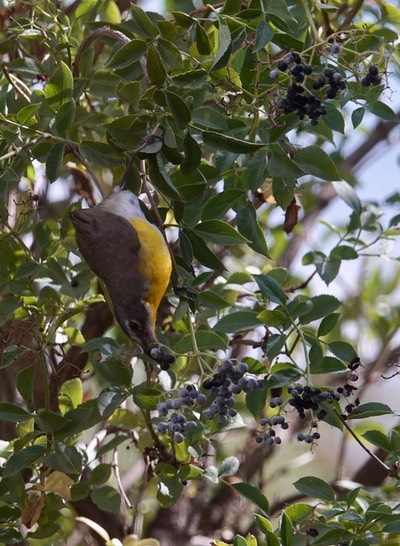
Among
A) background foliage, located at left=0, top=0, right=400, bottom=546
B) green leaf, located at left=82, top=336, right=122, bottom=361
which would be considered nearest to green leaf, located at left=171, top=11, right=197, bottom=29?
background foliage, located at left=0, top=0, right=400, bottom=546

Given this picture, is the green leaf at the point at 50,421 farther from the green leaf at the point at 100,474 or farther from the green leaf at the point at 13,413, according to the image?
the green leaf at the point at 100,474

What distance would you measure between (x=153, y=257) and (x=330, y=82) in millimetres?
457

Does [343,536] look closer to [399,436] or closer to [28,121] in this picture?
[399,436]

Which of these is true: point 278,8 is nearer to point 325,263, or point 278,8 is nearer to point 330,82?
point 330,82

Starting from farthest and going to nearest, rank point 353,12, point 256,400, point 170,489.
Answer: point 353,12 < point 170,489 < point 256,400

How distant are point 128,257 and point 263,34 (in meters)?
0.49

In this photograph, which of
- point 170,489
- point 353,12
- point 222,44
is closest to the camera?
point 222,44

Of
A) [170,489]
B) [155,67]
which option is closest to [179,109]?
[155,67]

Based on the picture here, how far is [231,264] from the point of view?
2506 millimetres

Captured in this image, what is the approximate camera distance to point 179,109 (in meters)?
1.39

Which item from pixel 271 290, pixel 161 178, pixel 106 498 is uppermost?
pixel 161 178

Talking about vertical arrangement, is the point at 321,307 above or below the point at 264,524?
above

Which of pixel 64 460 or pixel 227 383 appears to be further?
pixel 64 460

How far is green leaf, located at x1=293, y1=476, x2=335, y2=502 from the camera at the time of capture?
151 cm
